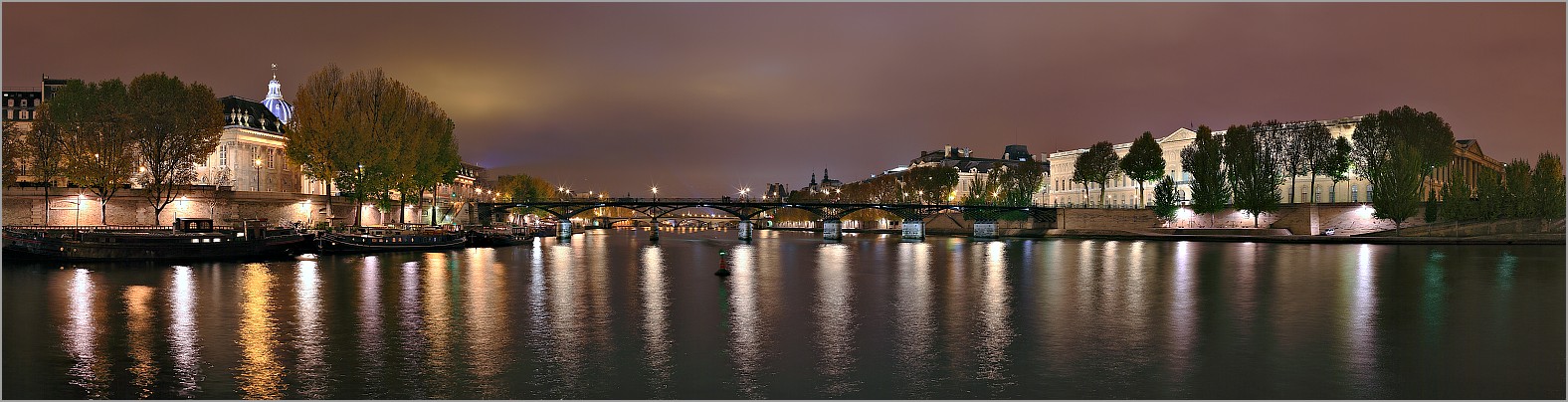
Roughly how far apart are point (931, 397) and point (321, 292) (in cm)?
2922

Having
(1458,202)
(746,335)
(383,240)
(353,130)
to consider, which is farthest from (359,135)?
(1458,202)

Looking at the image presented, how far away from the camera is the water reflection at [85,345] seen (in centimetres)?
1897

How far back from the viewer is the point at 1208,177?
111812 millimetres

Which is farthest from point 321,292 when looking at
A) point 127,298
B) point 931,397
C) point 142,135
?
point 142,135

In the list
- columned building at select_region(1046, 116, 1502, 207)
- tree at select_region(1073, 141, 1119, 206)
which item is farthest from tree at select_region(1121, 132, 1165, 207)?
tree at select_region(1073, 141, 1119, 206)

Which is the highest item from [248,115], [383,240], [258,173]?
[248,115]

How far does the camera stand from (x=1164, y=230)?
115 m

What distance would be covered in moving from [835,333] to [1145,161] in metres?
112

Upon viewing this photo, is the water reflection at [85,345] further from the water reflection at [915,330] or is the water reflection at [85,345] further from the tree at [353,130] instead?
the tree at [353,130]

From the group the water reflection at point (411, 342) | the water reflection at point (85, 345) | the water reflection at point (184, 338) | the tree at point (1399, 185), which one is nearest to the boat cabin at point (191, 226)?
the water reflection at point (184, 338)

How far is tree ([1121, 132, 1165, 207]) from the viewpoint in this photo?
12812 centimetres

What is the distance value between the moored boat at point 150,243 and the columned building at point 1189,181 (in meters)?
99.4

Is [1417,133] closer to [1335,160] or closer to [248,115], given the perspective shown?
[1335,160]

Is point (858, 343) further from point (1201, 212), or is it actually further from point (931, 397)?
point (1201, 212)
